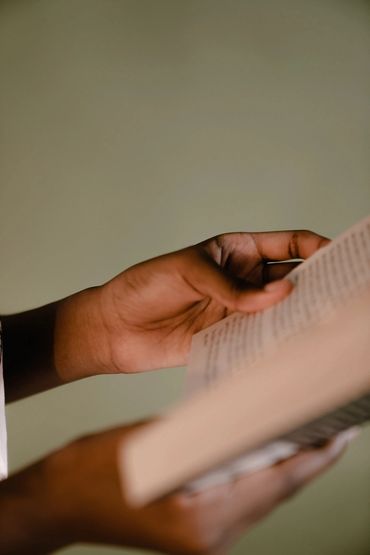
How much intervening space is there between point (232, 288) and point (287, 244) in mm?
205

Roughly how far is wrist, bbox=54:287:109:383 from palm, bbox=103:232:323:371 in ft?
0.11

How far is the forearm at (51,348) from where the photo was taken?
81cm

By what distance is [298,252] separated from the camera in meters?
0.73

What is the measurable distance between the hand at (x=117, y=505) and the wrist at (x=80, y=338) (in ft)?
1.03

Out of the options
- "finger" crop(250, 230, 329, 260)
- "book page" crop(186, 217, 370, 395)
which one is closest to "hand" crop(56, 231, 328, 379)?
"finger" crop(250, 230, 329, 260)

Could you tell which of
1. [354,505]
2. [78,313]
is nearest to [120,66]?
[78,313]

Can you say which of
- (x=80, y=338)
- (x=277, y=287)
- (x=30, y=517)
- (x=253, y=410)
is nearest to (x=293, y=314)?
(x=277, y=287)

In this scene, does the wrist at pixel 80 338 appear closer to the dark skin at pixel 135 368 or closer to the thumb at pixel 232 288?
the dark skin at pixel 135 368

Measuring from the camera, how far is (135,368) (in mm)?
794

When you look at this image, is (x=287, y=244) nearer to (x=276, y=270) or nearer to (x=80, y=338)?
(x=276, y=270)

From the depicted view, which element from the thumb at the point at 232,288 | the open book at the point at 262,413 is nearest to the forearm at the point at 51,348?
the thumb at the point at 232,288

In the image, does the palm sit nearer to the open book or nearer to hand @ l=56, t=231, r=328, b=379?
hand @ l=56, t=231, r=328, b=379

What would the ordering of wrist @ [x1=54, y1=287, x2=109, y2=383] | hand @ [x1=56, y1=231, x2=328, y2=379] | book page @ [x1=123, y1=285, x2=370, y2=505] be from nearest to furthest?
book page @ [x1=123, y1=285, x2=370, y2=505]
hand @ [x1=56, y1=231, x2=328, y2=379]
wrist @ [x1=54, y1=287, x2=109, y2=383]

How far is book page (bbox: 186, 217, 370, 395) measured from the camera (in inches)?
17.8
